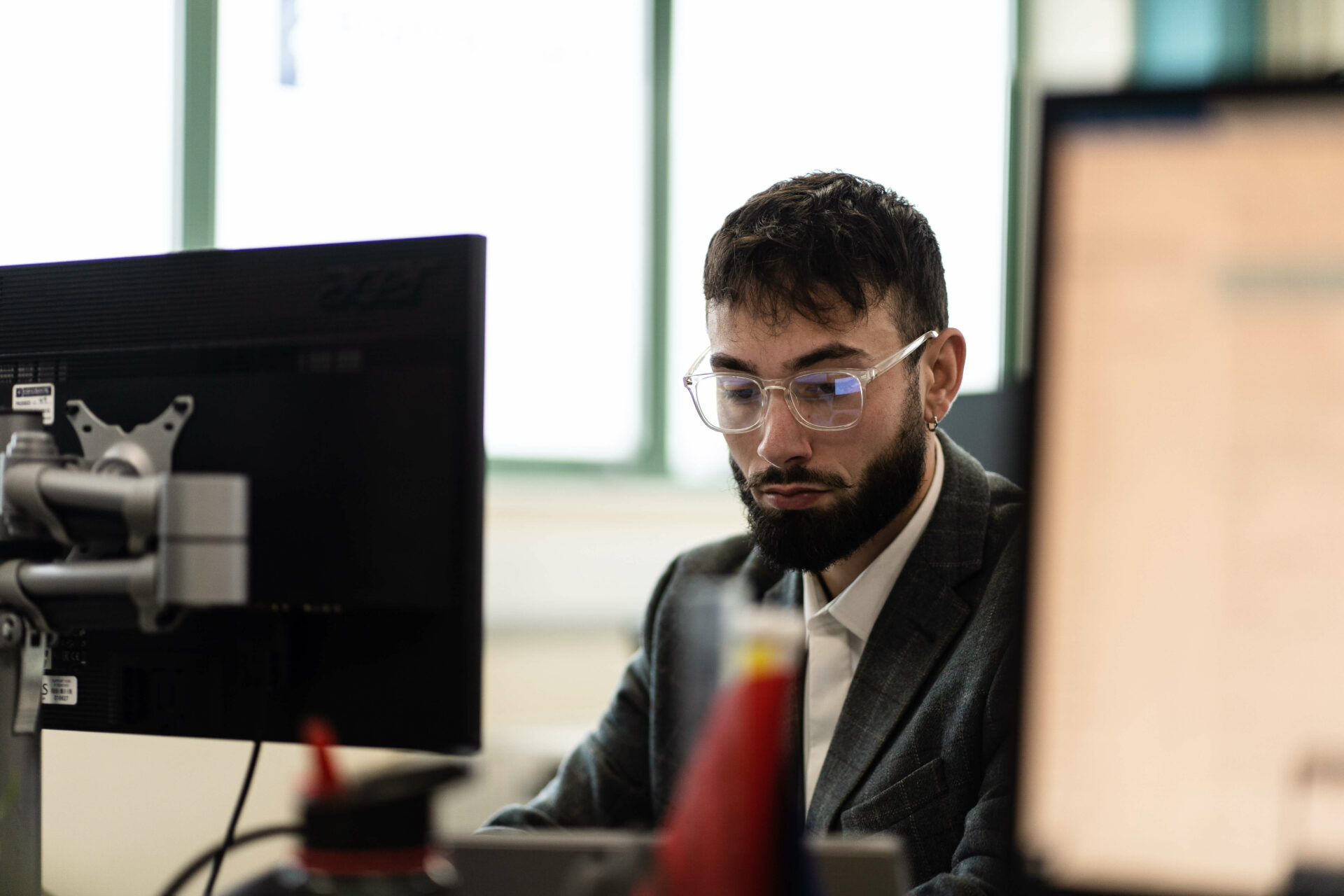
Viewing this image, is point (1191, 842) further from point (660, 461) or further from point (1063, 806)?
point (660, 461)

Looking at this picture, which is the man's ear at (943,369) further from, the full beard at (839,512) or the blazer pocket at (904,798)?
the blazer pocket at (904,798)

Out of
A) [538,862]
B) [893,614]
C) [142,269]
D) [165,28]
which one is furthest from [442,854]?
[165,28]

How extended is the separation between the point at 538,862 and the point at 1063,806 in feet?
0.80

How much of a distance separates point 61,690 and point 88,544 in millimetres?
174

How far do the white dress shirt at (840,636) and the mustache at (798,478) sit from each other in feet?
0.32

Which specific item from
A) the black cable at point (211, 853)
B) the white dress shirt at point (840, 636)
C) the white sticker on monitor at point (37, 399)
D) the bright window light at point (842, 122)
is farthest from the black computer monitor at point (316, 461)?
the bright window light at point (842, 122)

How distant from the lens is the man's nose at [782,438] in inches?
54.0

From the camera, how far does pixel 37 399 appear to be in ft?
2.79

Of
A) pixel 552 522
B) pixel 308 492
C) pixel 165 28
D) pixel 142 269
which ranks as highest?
pixel 165 28

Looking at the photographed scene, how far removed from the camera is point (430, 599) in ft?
2.44

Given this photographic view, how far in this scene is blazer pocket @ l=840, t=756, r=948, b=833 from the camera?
1.15 metres

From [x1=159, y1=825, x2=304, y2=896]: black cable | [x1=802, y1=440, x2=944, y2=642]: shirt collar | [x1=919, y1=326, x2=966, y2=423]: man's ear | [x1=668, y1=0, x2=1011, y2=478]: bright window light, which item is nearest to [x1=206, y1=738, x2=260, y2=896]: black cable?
[x1=159, y1=825, x2=304, y2=896]: black cable

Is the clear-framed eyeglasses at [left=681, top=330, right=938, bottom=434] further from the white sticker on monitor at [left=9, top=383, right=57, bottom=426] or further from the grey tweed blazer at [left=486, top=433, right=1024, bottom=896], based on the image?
the white sticker on monitor at [left=9, top=383, right=57, bottom=426]

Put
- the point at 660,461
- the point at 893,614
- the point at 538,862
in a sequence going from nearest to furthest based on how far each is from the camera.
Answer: the point at 538,862 < the point at 893,614 < the point at 660,461
